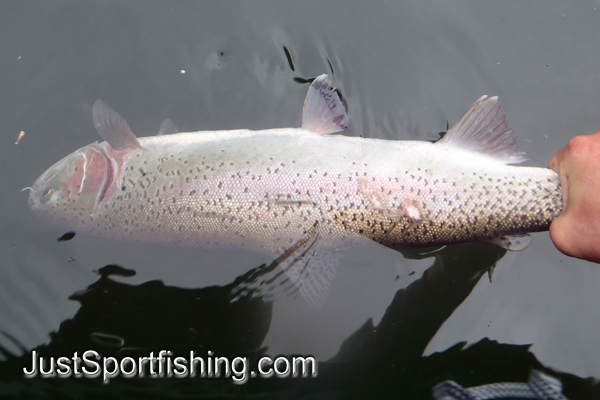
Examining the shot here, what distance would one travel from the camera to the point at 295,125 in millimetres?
3617

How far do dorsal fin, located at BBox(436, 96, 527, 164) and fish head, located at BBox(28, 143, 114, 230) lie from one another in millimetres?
2501

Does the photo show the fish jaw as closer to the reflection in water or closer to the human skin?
the reflection in water

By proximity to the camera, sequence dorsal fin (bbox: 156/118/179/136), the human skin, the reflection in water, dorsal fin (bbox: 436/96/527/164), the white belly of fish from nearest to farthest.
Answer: the human skin, the white belly of fish, dorsal fin (bbox: 436/96/527/164), the reflection in water, dorsal fin (bbox: 156/118/179/136)

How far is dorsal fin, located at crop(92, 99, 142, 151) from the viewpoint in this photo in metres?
2.95

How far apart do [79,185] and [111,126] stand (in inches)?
19.6

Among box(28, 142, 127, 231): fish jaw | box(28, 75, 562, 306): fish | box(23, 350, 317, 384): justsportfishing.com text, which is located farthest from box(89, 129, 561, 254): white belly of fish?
box(23, 350, 317, 384): justsportfishing.com text

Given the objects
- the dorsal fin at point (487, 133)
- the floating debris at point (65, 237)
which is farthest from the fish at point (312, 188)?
the floating debris at point (65, 237)

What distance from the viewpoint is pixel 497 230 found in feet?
8.80

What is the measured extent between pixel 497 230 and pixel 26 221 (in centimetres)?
351

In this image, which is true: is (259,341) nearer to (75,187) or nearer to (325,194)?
(325,194)

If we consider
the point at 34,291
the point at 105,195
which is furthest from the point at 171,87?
the point at 34,291

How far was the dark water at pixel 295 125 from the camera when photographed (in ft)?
10.7

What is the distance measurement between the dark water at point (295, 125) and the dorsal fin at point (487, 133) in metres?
0.67

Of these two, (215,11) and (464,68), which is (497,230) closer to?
(464,68)
